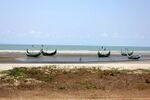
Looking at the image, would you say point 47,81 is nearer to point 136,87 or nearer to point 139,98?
point 136,87

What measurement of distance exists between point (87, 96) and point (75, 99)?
1050mm

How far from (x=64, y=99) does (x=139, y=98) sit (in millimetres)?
3467

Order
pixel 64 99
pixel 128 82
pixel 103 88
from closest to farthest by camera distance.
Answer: pixel 64 99
pixel 103 88
pixel 128 82

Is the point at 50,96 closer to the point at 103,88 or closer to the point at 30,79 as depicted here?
the point at 103,88

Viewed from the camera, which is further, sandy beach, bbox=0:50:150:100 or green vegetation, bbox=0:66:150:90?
green vegetation, bbox=0:66:150:90

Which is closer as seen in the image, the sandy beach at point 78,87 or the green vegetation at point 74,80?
the sandy beach at point 78,87

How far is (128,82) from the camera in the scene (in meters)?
21.3

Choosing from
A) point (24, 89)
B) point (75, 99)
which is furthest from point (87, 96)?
point (24, 89)

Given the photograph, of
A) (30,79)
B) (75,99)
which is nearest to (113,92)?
(75,99)

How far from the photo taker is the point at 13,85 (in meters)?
19.6

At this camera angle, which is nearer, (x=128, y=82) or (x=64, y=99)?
(x=64, y=99)

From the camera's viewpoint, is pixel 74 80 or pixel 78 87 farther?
pixel 74 80

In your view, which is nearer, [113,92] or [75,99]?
[75,99]

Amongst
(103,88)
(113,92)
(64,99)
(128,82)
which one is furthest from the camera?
(128,82)
